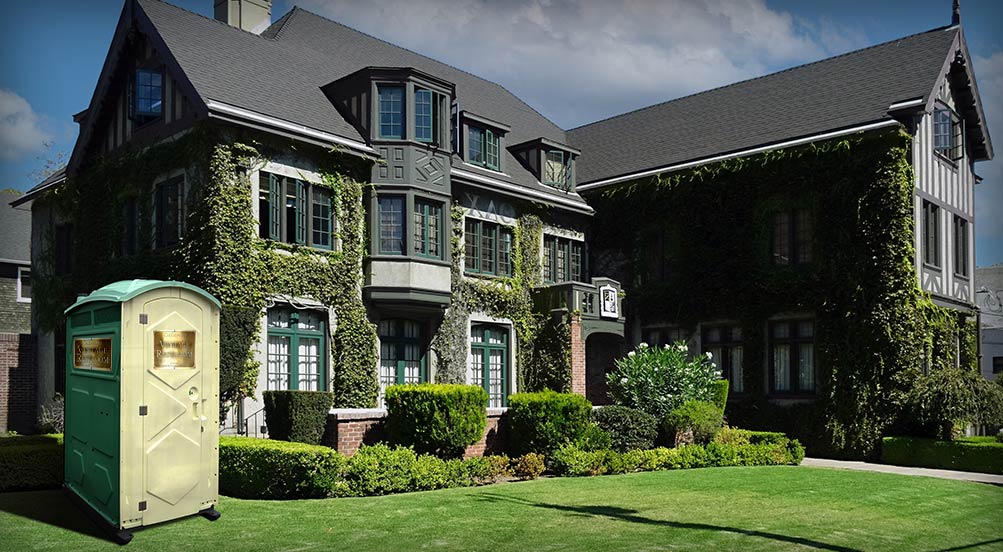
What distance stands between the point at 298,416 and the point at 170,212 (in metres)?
6.84

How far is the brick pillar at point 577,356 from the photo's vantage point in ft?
82.0

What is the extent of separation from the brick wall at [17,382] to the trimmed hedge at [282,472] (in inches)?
554

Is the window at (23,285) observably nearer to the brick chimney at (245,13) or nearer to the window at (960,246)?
the brick chimney at (245,13)

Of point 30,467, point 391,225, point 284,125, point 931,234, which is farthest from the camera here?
point 931,234

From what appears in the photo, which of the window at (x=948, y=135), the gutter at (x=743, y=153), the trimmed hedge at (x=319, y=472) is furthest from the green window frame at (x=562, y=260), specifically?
the trimmed hedge at (x=319, y=472)

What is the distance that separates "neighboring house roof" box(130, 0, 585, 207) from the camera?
20.3 m

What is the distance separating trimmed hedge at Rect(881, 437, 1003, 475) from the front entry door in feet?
56.1

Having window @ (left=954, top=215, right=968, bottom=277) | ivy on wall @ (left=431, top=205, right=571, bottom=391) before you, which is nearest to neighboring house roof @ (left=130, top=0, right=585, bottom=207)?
ivy on wall @ (left=431, top=205, right=571, bottom=391)

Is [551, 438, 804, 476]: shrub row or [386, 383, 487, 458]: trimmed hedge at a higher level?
[386, 383, 487, 458]: trimmed hedge

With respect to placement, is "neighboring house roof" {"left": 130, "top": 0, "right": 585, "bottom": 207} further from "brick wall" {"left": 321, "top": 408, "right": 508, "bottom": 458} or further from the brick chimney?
"brick wall" {"left": 321, "top": 408, "right": 508, "bottom": 458}

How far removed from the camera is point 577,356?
25.1m

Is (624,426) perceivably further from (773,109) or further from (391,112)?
(773,109)

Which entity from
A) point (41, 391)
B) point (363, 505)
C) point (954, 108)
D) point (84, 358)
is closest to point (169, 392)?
point (84, 358)

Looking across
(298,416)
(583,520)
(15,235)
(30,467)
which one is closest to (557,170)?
(298,416)
